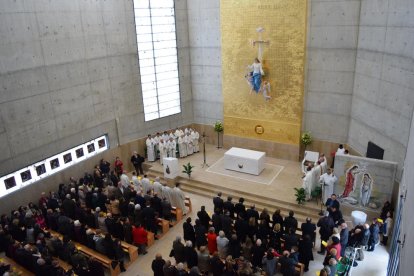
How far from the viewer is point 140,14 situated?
57.1 feet

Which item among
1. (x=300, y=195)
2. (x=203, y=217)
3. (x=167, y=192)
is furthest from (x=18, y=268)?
(x=300, y=195)

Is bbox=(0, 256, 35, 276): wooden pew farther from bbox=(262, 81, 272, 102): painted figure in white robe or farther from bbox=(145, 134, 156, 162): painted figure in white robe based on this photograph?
bbox=(262, 81, 272, 102): painted figure in white robe

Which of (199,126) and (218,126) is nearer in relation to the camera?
(218,126)

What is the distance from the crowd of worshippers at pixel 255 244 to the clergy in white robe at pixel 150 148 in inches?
287

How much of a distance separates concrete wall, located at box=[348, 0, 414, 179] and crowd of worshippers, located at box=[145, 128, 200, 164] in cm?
806

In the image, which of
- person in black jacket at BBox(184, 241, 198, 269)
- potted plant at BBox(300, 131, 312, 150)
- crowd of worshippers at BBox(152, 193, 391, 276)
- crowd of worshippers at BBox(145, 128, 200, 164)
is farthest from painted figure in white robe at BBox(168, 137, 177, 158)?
person in black jacket at BBox(184, 241, 198, 269)

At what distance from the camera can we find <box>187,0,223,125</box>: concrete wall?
61.0ft

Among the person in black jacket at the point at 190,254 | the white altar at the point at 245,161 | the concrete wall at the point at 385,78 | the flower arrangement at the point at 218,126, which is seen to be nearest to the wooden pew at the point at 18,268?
the person in black jacket at the point at 190,254

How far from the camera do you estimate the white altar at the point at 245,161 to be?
16062 millimetres

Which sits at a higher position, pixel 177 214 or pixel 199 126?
pixel 199 126

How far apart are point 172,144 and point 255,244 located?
29.2 ft

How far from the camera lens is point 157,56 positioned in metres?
18.5

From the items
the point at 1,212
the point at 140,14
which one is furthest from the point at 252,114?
the point at 1,212

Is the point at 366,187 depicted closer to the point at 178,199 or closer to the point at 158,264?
the point at 178,199
